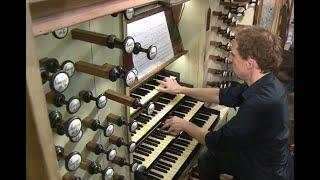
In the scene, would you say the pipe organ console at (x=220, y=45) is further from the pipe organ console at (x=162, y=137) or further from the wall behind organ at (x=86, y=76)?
the wall behind organ at (x=86, y=76)

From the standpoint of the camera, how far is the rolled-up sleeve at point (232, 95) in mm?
2637

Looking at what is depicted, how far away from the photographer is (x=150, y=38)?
2.62 m

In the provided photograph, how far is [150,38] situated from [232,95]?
80 cm

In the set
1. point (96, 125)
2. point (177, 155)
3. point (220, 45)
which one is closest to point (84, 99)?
point (96, 125)

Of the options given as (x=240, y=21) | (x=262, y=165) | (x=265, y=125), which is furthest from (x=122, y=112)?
(x=240, y=21)

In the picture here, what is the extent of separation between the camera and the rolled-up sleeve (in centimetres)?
264

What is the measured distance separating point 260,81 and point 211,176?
98 cm

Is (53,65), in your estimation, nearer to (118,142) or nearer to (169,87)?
(118,142)

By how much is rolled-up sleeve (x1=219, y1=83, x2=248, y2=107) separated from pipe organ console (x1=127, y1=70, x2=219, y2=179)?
0.38 m

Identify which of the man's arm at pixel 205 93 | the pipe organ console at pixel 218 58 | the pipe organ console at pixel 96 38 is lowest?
the man's arm at pixel 205 93

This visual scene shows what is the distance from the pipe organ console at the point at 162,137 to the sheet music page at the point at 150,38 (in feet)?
0.76

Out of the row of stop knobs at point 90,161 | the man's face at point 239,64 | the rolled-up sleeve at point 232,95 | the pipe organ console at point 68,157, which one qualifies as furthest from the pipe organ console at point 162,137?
the pipe organ console at point 68,157

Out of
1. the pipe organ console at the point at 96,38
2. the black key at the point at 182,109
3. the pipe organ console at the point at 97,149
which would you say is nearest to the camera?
the pipe organ console at the point at 96,38

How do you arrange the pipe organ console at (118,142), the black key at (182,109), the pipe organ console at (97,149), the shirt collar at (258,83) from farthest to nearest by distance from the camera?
1. the black key at (182,109)
2. the shirt collar at (258,83)
3. the pipe organ console at (118,142)
4. the pipe organ console at (97,149)
